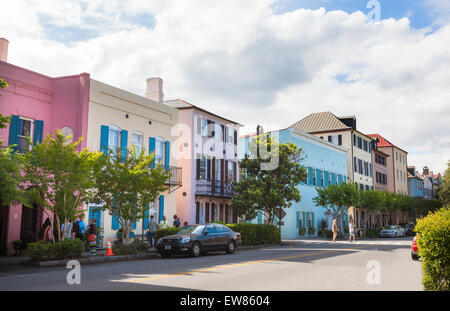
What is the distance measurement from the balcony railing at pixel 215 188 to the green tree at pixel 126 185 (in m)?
10.8

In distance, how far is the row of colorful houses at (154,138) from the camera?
20.7 metres

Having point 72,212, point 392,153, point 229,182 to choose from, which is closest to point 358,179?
point 392,153

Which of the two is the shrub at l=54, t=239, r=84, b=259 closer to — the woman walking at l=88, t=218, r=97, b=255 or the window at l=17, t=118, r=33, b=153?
the woman walking at l=88, t=218, r=97, b=255

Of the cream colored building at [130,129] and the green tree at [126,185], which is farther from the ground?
the cream colored building at [130,129]

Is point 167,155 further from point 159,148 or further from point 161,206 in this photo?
point 161,206

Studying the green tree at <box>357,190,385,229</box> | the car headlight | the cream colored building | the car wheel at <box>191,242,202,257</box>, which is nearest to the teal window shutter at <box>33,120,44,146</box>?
the cream colored building

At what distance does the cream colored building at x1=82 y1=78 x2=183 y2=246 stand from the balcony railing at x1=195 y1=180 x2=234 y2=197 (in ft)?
9.27

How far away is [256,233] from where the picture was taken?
27.2 metres

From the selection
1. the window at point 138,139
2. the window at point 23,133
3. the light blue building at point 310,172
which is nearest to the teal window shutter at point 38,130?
the window at point 23,133

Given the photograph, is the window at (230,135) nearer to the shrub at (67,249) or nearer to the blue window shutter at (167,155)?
the blue window shutter at (167,155)

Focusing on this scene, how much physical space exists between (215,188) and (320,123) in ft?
95.7
